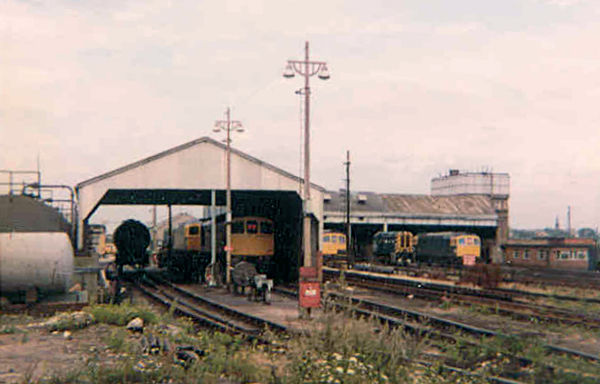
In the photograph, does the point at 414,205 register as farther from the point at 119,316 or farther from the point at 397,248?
the point at 119,316

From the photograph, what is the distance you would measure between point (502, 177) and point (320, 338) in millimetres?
101883

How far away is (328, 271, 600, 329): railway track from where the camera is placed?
16625mm

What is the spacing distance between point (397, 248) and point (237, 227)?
23248 millimetres

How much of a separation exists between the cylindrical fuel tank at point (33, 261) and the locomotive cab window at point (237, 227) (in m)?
13.3

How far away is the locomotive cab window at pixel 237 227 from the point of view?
101ft

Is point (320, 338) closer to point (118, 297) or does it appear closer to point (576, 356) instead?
point (576, 356)

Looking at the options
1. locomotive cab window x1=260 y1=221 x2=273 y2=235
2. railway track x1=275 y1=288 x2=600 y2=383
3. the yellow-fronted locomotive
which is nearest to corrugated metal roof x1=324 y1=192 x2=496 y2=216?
the yellow-fronted locomotive

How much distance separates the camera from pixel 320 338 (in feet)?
31.3

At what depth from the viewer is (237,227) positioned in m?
30.9

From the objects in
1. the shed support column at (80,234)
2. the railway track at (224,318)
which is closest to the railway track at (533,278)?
the railway track at (224,318)

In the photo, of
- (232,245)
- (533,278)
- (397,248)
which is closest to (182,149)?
(232,245)

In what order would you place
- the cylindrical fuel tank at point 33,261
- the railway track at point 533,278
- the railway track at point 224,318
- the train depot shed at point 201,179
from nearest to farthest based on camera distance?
1. the railway track at point 224,318
2. the cylindrical fuel tank at point 33,261
3. the train depot shed at point 201,179
4. the railway track at point 533,278

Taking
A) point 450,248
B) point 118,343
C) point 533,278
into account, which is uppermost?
point 450,248

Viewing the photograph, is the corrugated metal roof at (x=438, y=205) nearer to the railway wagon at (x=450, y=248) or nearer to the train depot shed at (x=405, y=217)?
the train depot shed at (x=405, y=217)
